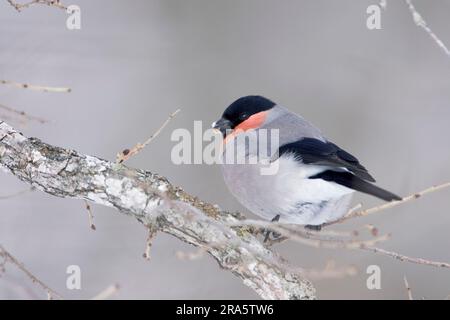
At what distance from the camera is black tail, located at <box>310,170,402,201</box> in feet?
6.88

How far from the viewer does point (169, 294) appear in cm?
359

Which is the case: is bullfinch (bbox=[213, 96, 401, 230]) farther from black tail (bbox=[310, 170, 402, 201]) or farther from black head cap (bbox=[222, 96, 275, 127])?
black head cap (bbox=[222, 96, 275, 127])

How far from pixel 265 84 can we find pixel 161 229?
7.97ft

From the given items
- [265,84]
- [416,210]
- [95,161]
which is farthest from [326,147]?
[265,84]

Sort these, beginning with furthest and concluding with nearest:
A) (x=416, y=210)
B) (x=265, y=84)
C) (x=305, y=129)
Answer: (x=265, y=84) → (x=416, y=210) → (x=305, y=129)

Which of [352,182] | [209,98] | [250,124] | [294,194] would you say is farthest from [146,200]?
[209,98]

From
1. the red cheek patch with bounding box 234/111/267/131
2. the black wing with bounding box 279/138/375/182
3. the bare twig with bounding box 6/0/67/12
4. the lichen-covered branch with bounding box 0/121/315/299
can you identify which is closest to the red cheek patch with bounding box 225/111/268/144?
the red cheek patch with bounding box 234/111/267/131

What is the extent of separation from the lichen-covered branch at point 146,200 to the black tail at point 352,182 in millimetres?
377

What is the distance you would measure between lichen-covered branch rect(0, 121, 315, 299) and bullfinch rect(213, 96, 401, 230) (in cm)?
32

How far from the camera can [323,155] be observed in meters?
2.52
